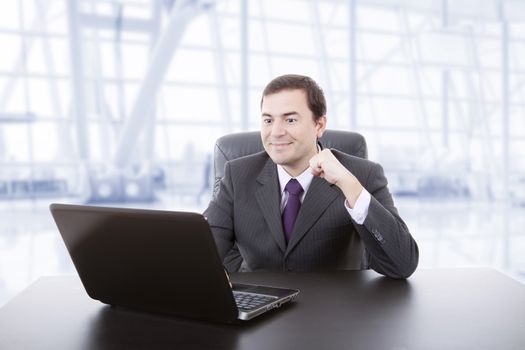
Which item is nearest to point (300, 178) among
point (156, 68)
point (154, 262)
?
point (154, 262)

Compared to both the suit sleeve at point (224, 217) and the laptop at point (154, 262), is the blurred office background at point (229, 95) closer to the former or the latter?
the suit sleeve at point (224, 217)

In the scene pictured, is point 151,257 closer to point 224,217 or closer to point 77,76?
point 224,217

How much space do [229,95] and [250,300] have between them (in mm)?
13142

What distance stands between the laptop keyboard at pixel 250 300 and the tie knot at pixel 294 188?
807mm

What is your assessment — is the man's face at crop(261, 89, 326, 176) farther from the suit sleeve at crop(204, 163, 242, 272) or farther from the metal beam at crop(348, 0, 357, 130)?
the metal beam at crop(348, 0, 357, 130)

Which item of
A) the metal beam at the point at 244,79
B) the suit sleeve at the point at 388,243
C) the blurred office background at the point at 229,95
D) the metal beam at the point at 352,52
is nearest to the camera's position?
the suit sleeve at the point at 388,243

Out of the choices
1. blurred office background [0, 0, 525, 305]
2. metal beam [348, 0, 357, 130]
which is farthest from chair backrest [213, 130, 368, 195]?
metal beam [348, 0, 357, 130]

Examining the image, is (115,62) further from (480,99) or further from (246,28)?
(480,99)

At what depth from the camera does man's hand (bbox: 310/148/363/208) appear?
1.75m

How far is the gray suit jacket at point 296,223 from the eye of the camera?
1959 mm

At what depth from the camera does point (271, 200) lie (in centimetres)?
205

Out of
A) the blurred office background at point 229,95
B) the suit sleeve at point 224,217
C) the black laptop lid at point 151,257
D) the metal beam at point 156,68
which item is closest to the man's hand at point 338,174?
the suit sleeve at point 224,217

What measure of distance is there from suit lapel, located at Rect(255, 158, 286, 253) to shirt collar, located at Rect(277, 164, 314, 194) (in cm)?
3

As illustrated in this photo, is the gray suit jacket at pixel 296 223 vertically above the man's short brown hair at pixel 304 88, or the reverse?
the man's short brown hair at pixel 304 88
